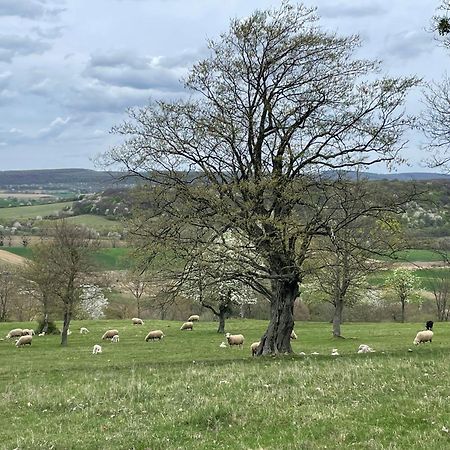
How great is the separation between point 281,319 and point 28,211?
145959 mm

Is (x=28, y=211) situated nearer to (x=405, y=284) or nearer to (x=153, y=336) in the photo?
(x=405, y=284)

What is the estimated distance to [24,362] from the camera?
3178 cm

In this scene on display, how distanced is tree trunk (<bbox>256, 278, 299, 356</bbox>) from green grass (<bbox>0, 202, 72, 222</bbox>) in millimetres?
125001

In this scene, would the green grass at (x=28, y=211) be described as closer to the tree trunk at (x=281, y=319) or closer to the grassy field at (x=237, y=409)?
the tree trunk at (x=281, y=319)

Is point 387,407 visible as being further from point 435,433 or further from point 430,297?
point 430,297

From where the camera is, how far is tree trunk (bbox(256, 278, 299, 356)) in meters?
23.0

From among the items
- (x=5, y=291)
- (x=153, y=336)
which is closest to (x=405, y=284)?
(x=153, y=336)

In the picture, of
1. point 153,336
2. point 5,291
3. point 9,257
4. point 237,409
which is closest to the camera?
point 237,409

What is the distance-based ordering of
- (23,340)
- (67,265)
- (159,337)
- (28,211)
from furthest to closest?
1. (28,211)
2. (159,337)
3. (23,340)
4. (67,265)

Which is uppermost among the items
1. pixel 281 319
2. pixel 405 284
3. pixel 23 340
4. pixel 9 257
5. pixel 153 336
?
pixel 281 319

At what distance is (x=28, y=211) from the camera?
516ft

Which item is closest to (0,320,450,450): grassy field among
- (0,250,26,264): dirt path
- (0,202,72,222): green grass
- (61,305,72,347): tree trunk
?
(61,305,72,347): tree trunk

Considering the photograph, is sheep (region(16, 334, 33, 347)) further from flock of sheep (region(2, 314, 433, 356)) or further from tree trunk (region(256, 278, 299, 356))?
tree trunk (region(256, 278, 299, 356))

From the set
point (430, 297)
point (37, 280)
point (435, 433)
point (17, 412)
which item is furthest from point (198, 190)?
point (430, 297)
